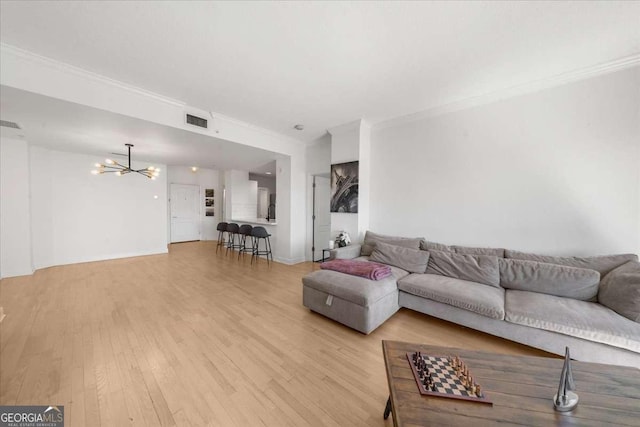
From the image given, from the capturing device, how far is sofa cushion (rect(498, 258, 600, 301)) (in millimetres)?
2084

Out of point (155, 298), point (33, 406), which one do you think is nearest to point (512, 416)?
point (33, 406)

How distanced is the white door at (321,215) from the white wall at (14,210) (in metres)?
5.54

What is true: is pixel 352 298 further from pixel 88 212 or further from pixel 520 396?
pixel 88 212

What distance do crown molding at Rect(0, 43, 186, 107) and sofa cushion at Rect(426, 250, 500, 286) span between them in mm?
4341

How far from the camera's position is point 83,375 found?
1660mm

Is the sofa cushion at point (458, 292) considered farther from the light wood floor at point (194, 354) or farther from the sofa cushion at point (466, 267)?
the light wood floor at point (194, 354)

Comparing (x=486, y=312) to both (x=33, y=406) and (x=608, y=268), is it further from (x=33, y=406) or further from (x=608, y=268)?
(x=33, y=406)

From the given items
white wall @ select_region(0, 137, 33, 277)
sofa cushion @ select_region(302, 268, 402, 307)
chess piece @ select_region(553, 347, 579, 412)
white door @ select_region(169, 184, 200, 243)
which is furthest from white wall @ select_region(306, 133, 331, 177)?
white wall @ select_region(0, 137, 33, 277)

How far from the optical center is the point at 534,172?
2.68 metres

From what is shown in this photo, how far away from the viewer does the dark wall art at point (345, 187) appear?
155 inches

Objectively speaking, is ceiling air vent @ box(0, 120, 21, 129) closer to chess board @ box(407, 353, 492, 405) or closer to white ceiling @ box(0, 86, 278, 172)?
white ceiling @ box(0, 86, 278, 172)

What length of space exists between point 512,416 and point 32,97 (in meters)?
4.66

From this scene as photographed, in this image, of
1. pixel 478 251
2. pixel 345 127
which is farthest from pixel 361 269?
pixel 345 127

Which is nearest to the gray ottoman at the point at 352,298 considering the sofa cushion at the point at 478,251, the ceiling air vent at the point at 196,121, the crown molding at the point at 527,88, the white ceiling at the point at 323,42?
the sofa cushion at the point at 478,251
